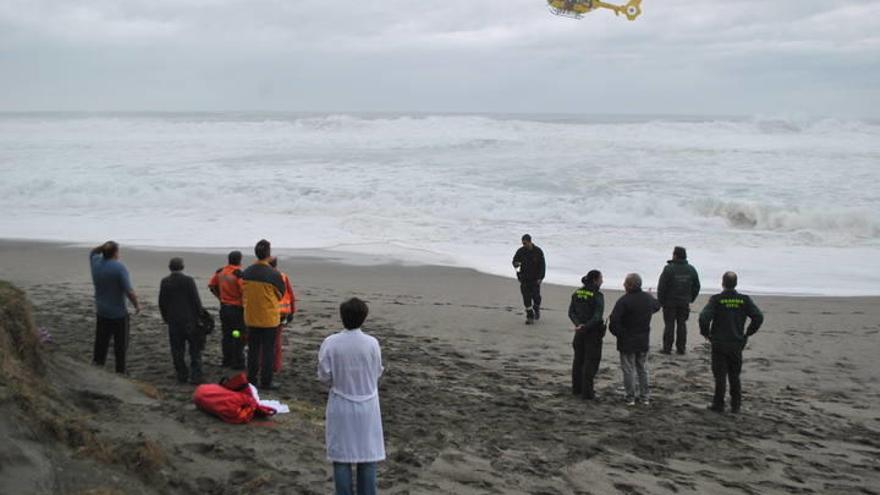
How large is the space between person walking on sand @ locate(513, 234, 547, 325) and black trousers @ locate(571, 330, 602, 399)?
11.6 ft

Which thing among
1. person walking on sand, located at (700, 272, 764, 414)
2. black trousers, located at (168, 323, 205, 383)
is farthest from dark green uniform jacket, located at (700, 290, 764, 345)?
black trousers, located at (168, 323, 205, 383)

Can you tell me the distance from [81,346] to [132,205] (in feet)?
63.4

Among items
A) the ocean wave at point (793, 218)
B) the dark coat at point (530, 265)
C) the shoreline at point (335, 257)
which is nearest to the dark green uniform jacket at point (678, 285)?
the dark coat at point (530, 265)

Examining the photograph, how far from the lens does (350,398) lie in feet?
16.0

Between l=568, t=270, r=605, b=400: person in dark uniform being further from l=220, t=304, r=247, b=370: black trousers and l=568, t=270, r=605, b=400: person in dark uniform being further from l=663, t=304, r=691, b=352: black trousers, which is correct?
l=220, t=304, r=247, b=370: black trousers

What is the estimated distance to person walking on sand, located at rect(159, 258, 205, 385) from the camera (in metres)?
8.29

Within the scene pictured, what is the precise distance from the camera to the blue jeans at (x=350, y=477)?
4926 mm

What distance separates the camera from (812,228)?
2483 cm

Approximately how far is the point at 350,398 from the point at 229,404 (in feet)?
6.88

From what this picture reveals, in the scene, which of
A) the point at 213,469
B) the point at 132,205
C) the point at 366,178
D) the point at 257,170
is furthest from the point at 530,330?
the point at 257,170

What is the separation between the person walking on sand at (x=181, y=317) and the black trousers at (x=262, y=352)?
1.92ft

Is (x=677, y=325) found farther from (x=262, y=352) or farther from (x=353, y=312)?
(x=353, y=312)

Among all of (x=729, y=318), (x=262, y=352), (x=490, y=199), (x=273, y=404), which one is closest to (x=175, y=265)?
(x=262, y=352)

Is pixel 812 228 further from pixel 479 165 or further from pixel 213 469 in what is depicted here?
pixel 213 469
